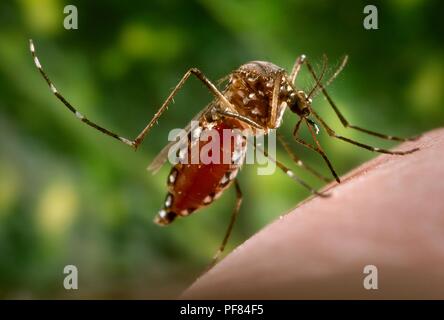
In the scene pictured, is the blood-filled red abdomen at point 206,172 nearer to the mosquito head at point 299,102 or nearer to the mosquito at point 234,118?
the mosquito at point 234,118

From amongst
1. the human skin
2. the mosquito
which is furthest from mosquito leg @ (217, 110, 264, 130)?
the human skin

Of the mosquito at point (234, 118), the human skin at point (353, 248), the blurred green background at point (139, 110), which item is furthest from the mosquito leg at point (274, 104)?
the blurred green background at point (139, 110)

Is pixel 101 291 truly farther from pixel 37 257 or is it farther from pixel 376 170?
pixel 376 170

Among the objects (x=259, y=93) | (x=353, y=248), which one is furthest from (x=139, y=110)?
(x=353, y=248)

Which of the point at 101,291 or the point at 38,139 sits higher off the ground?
the point at 38,139

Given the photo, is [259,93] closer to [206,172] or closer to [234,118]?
[234,118]
